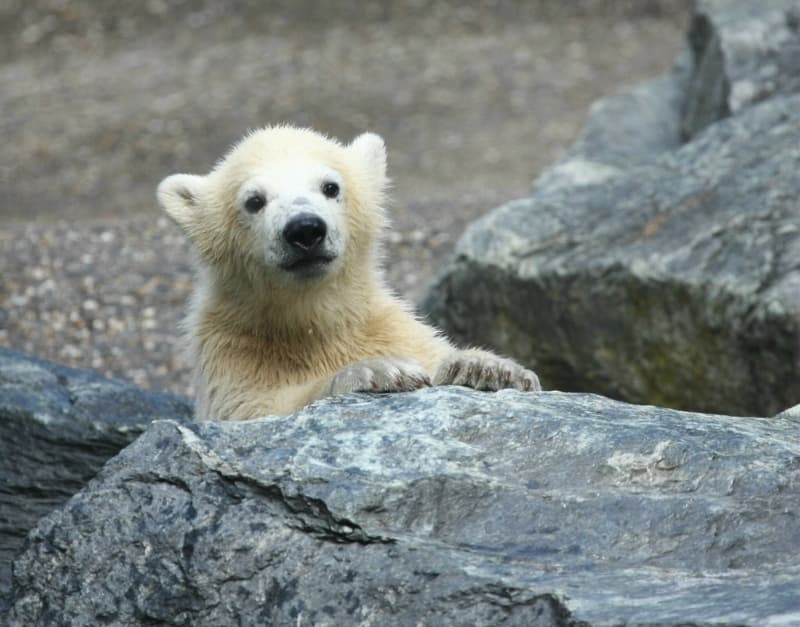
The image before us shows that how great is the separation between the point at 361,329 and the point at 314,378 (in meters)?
0.28

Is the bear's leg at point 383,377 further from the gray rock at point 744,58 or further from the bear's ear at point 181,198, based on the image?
the gray rock at point 744,58

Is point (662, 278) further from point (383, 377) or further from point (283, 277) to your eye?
point (383, 377)

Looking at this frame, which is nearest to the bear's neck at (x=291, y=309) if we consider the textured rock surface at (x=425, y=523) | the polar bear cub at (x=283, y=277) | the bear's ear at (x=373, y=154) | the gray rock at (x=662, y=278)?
the polar bear cub at (x=283, y=277)

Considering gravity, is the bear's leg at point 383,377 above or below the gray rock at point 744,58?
below

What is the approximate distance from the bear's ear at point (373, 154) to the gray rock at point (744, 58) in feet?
9.65

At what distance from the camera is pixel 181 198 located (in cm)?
470

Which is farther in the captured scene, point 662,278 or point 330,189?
point 662,278

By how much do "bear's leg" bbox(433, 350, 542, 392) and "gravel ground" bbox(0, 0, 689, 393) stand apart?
418 centimetres

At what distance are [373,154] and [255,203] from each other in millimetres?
743

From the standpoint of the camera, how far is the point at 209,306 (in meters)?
4.52

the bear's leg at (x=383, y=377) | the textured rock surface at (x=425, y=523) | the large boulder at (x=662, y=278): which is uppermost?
the large boulder at (x=662, y=278)

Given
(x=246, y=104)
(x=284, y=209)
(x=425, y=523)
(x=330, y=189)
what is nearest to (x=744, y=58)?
(x=330, y=189)

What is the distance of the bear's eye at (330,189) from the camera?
4.33 m

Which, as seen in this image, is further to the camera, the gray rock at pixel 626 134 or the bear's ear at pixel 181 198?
the gray rock at pixel 626 134
